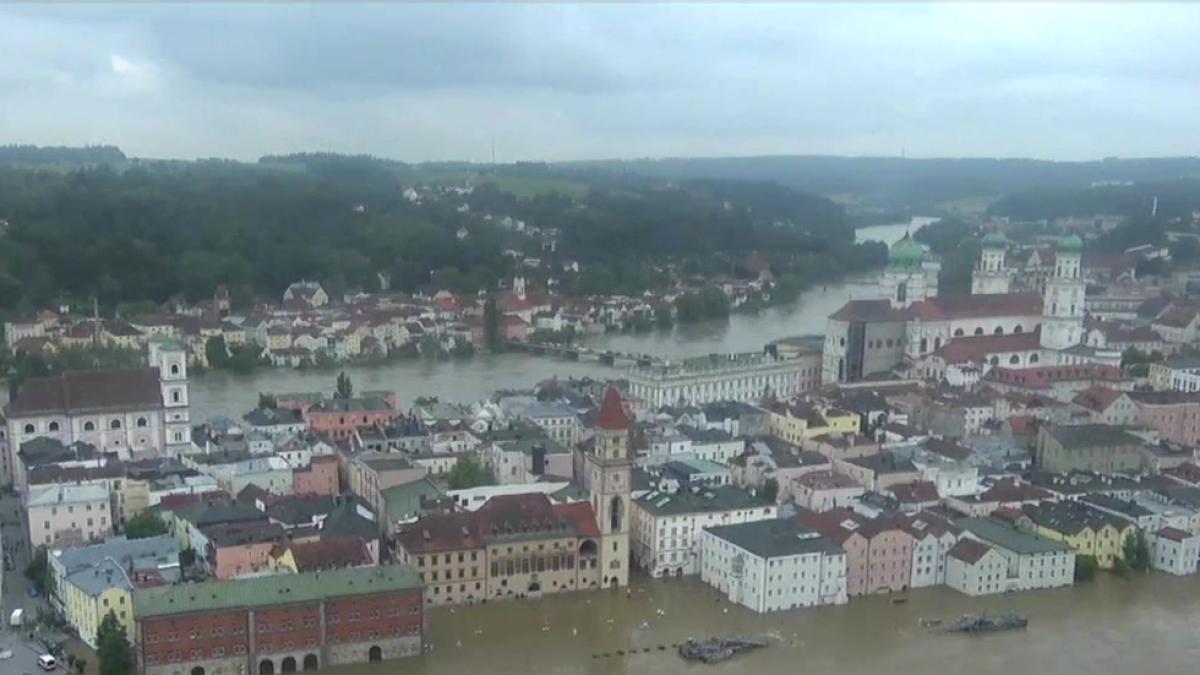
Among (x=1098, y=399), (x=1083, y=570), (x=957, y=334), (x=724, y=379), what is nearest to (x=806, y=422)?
(x=724, y=379)

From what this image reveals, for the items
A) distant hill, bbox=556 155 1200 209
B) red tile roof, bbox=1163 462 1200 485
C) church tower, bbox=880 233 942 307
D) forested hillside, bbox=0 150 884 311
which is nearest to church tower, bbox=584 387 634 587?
red tile roof, bbox=1163 462 1200 485

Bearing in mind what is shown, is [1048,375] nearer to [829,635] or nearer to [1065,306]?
[1065,306]

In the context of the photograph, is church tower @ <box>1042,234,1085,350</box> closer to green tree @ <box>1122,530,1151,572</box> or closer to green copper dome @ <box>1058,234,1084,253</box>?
green copper dome @ <box>1058,234,1084,253</box>

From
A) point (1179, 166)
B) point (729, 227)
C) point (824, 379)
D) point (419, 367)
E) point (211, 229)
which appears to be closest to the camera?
point (824, 379)

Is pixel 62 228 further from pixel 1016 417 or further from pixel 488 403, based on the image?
pixel 1016 417

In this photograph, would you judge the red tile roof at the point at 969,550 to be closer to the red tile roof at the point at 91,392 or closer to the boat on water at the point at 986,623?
the boat on water at the point at 986,623

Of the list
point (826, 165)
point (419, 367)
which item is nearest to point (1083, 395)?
point (419, 367)
